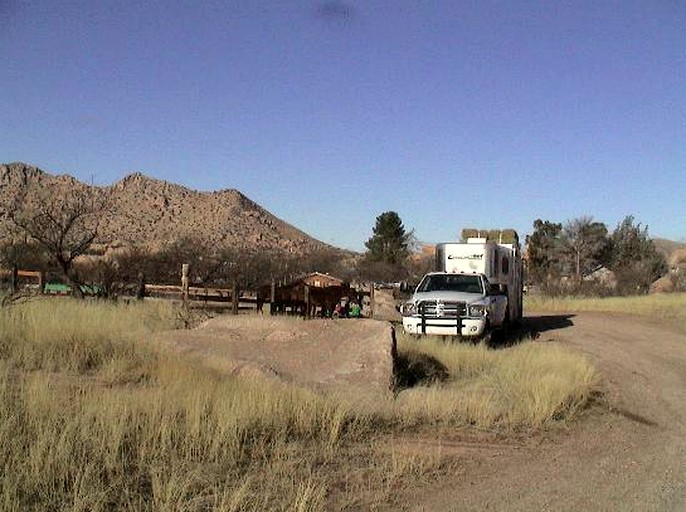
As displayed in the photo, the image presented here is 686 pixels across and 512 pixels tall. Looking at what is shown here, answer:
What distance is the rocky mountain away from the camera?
8550 cm

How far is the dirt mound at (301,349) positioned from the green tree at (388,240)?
49.1m

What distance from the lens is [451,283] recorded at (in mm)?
20094

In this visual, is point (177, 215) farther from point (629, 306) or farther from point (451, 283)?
point (451, 283)

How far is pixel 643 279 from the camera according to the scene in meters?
54.5

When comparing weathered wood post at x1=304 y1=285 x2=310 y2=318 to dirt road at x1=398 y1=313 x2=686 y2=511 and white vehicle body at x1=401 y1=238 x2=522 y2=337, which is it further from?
dirt road at x1=398 y1=313 x2=686 y2=511

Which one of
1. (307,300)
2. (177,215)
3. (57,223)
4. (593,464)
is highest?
(177,215)

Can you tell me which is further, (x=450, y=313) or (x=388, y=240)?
(x=388, y=240)

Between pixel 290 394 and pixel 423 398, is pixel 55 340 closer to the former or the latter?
pixel 290 394

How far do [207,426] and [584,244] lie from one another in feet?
209

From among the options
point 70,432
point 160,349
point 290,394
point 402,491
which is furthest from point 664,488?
point 160,349

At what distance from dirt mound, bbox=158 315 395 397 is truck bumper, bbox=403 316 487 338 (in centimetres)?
403

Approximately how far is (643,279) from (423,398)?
160 feet

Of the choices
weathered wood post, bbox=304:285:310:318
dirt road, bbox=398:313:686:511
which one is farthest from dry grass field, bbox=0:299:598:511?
weathered wood post, bbox=304:285:310:318

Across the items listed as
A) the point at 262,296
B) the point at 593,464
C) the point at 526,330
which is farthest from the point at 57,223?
the point at 593,464
